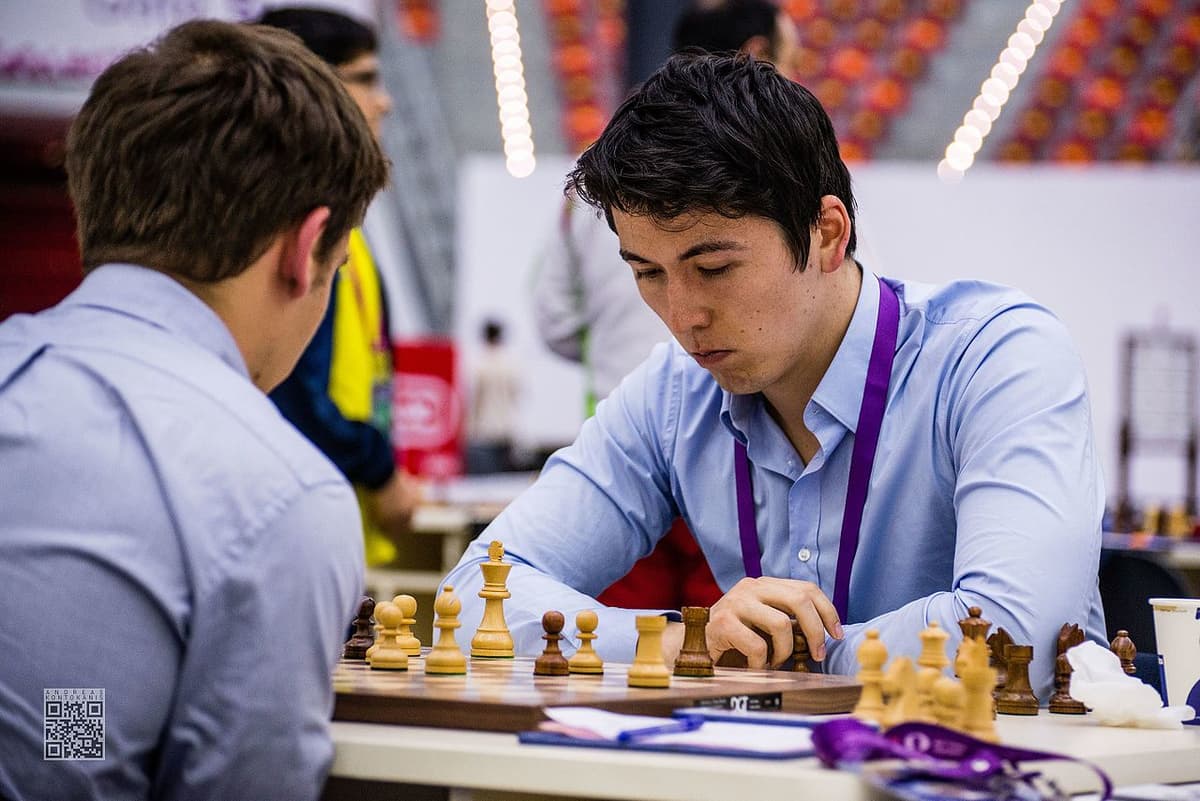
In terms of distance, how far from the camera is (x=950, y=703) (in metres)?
1.14

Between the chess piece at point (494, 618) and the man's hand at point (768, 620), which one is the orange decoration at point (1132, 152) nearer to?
the man's hand at point (768, 620)

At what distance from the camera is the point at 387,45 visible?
984 centimetres

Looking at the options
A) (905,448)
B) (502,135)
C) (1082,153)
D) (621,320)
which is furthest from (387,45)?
(905,448)

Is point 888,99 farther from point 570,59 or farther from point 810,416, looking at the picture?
point 810,416

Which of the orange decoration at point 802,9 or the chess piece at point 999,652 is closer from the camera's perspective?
the chess piece at point 999,652

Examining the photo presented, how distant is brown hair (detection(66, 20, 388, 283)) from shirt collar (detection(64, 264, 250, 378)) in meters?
0.02

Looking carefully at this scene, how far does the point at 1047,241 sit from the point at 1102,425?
98 centimetres

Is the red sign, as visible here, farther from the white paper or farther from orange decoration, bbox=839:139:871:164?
the white paper

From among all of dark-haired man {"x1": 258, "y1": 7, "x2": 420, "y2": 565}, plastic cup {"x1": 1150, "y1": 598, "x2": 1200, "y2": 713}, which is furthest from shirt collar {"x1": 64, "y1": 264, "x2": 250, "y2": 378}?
dark-haired man {"x1": 258, "y1": 7, "x2": 420, "y2": 565}

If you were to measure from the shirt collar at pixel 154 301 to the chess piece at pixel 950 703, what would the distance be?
65 cm

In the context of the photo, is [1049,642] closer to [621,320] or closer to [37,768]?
[37,768]

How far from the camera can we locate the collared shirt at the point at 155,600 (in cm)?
108

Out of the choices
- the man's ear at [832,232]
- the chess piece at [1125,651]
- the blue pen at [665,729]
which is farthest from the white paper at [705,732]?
the man's ear at [832,232]

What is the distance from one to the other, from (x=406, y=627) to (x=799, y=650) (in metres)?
0.42
